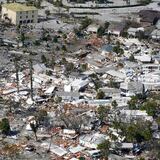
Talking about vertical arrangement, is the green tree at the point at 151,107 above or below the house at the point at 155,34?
below

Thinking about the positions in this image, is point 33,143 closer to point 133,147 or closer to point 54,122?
point 54,122

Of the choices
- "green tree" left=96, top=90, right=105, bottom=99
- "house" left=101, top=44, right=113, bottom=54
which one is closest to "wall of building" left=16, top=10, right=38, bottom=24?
"house" left=101, top=44, right=113, bottom=54

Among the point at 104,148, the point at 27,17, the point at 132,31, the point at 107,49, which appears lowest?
the point at 104,148

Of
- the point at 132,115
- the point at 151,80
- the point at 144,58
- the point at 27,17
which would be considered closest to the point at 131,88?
the point at 151,80

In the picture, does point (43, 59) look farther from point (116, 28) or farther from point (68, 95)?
point (116, 28)

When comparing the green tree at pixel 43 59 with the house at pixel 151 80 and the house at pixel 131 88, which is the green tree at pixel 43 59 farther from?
the house at pixel 151 80

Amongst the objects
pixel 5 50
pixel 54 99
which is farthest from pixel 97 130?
pixel 5 50

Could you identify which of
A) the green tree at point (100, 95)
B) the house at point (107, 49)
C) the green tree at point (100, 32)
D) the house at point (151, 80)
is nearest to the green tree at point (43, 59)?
the house at point (107, 49)
